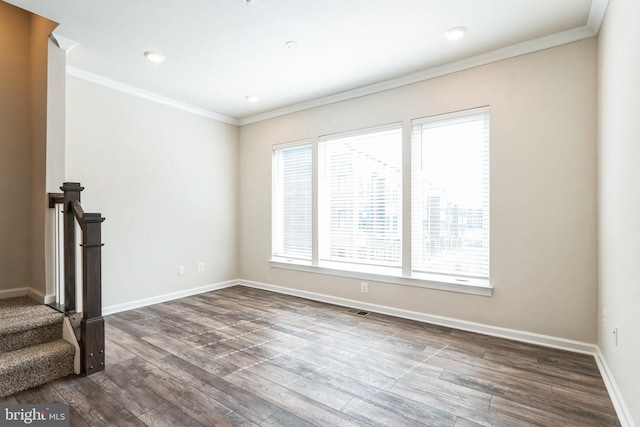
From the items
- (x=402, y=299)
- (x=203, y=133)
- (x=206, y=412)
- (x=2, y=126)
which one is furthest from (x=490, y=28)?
(x=2, y=126)

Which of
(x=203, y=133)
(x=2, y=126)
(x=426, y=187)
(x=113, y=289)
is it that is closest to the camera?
(x=2, y=126)

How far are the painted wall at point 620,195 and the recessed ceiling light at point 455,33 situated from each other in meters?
0.97

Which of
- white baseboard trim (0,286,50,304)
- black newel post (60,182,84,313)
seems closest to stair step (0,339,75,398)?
black newel post (60,182,84,313)

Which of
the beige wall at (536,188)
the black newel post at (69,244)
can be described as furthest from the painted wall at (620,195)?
the black newel post at (69,244)

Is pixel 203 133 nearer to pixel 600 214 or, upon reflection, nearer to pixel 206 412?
pixel 206 412

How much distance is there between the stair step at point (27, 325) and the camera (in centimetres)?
233

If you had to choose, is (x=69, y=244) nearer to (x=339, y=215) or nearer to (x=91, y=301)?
(x=91, y=301)

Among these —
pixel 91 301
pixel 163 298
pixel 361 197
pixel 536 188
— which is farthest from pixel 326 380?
pixel 163 298

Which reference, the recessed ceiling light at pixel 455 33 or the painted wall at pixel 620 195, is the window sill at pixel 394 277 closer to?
the painted wall at pixel 620 195

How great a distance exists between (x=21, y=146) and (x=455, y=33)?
424 centimetres

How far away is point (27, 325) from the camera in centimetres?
239

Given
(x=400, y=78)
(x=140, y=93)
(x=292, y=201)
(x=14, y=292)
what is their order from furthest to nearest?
1. (x=292, y=201)
2. (x=140, y=93)
3. (x=400, y=78)
4. (x=14, y=292)

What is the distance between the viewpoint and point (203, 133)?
496cm

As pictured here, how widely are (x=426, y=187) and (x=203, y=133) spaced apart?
133 inches
